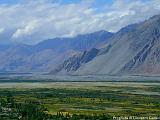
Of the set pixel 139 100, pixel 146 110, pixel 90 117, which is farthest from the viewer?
pixel 139 100

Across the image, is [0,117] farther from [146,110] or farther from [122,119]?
[146,110]

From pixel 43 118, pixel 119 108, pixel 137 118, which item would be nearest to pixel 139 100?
pixel 119 108

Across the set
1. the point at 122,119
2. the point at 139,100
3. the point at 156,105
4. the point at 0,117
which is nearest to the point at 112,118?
the point at 122,119

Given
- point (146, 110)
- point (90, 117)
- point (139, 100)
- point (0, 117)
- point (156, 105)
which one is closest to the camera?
point (0, 117)

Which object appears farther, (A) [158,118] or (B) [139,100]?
(B) [139,100]

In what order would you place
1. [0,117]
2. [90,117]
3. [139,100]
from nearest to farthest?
[0,117] < [90,117] < [139,100]

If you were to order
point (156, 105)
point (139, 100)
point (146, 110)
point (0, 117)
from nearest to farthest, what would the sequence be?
point (0, 117)
point (146, 110)
point (156, 105)
point (139, 100)

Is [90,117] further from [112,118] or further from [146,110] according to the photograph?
[146,110]

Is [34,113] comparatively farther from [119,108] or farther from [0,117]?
[119,108]

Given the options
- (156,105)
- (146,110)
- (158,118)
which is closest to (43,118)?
(158,118)
